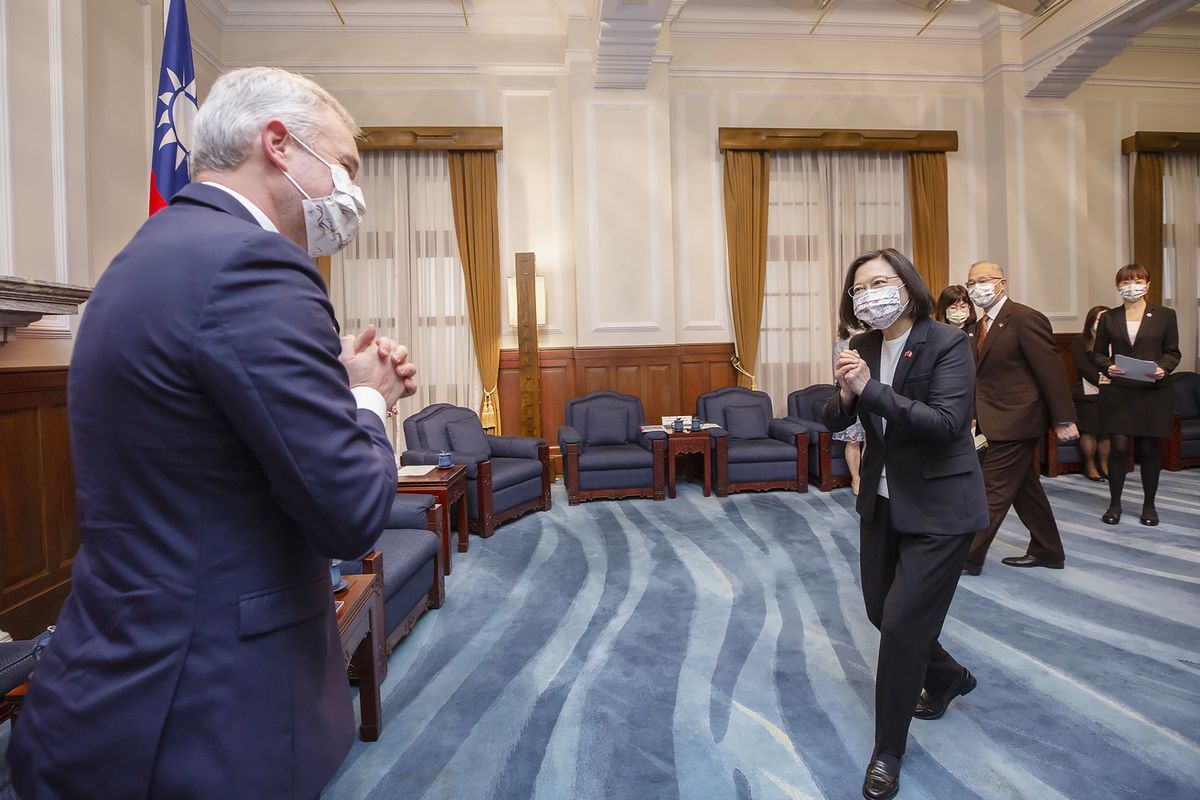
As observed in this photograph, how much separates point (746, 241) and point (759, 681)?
5.27 m

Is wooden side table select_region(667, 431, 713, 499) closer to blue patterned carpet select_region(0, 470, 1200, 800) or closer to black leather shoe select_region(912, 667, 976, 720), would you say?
blue patterned carpet select_region(0, 470, 1200, 800)

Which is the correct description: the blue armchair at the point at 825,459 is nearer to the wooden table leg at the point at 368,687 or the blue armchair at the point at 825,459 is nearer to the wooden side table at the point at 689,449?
the wooden side table at the point at 689,449

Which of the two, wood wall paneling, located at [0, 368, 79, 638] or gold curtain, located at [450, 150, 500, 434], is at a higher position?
gold curtain, located at [450, 150, 500, 434]

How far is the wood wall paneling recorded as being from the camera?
3.01 meters

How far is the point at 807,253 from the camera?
23.4 feet

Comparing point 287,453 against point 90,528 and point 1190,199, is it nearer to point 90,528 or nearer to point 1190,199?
point 90,528

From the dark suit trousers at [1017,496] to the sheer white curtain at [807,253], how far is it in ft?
11.4

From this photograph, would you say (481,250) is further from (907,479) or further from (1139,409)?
(1139,409)

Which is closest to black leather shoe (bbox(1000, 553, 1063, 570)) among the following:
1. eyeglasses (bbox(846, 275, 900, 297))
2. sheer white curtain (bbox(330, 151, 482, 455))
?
eyeglasses (bbox(846, 275, 900, 297))

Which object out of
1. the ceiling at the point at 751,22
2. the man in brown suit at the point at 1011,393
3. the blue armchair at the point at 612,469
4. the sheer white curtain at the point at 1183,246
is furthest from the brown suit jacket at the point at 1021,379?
the sheer white curtain at the point at 1183,246

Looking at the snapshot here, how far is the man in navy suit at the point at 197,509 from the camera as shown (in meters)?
0.71

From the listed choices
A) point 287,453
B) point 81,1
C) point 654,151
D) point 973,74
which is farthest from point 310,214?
point 973,74

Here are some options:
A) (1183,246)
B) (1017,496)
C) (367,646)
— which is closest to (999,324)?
(1017,496)

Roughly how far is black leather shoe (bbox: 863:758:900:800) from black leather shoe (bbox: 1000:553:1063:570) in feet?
8.16
